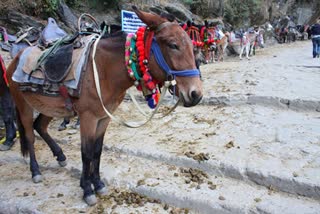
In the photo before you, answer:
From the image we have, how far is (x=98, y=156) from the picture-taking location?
3.19m

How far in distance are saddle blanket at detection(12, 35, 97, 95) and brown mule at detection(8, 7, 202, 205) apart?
0.09 meters

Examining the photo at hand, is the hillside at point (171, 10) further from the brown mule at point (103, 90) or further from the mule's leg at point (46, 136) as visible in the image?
the brown mule at point (103, 90)

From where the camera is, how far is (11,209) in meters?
3.12

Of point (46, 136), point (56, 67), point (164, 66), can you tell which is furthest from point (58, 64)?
point (46, 136)

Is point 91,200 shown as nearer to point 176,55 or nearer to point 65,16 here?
point 176,55

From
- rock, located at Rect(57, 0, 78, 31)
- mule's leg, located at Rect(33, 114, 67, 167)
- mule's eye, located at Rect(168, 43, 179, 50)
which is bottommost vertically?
mule's leg, located at Rect(33, 114, 67, 167)

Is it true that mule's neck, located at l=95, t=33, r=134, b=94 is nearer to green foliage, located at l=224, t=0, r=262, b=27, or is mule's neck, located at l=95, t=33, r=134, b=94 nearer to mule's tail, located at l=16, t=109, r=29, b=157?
mule's tail, located at l=16, t=109, r=29, b=157

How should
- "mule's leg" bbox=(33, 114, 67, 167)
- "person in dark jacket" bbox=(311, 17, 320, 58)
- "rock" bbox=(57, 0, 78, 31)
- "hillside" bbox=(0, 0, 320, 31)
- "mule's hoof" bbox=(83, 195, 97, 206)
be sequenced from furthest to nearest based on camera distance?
"person in dark jacket" bbox=(311, 17, 320, 58) → "rock" bbox=(57, 0, 78, 31) → "hillside" bbox=(0, 0, 320, 31) → "mule's leg" bbox=(33, 114, 67, 167) → "mule's hoof" bbox=(83, 195, 97, 206)

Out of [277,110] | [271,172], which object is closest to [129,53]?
[271,172]

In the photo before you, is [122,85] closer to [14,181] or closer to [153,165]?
[153,165]

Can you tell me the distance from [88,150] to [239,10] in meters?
24.7

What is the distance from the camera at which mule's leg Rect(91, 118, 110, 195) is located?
3.10m

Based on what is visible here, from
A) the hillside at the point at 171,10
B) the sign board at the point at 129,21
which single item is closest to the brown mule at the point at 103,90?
the sign board at the point at 129,21

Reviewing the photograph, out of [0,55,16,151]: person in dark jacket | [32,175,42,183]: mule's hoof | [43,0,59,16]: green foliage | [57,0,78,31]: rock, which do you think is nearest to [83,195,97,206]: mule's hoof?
[32,175,42,183]: mule's hoof
